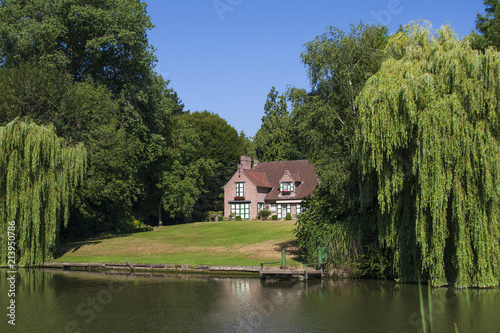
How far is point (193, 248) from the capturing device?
31625 mm

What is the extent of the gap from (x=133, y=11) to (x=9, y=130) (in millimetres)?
18847

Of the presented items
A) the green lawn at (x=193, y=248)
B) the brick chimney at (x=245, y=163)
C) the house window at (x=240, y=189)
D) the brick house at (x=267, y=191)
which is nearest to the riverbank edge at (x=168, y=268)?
the green lawn at (x=193, y=248)

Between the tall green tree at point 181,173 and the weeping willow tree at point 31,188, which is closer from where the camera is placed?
the weeping willow tree at point 31,188

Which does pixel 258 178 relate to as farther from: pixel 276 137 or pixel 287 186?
pixel 276 137

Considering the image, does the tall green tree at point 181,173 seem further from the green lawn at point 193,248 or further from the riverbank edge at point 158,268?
the riverbank edge at point 158,268

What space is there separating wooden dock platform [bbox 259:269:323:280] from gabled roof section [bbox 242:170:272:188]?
96.2 ft

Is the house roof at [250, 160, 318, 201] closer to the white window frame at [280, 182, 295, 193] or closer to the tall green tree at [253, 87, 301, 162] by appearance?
the white window frame at [280, 182, 295, 193]

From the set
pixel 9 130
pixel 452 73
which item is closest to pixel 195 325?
pixel 452 73

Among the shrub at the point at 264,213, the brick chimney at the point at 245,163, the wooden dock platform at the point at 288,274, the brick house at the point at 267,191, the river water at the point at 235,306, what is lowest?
the river water at the point at 235,306

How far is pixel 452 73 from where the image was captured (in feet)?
59.8

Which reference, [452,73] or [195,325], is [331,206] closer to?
[452,73]

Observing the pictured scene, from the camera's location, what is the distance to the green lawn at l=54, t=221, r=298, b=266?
2730 cm

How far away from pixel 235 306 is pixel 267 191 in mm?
37644

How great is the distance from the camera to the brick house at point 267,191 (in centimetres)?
5169
